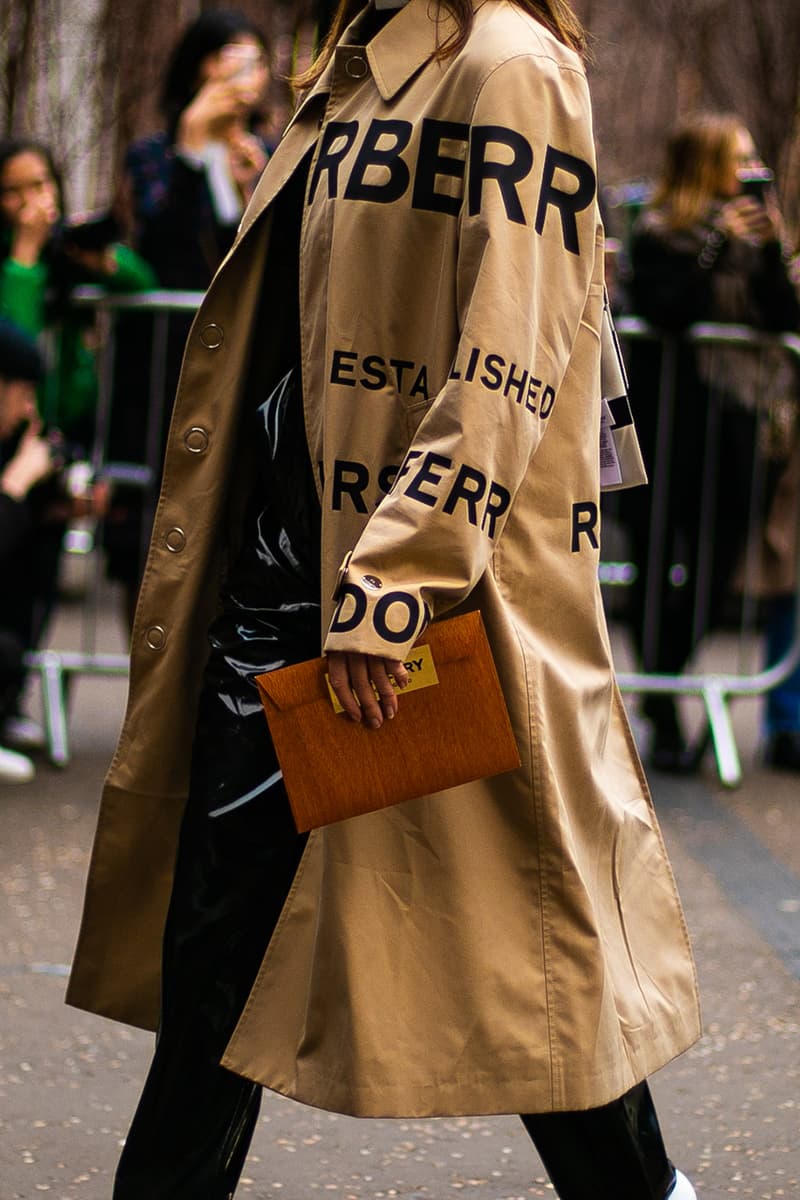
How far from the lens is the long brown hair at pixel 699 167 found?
6250 mm

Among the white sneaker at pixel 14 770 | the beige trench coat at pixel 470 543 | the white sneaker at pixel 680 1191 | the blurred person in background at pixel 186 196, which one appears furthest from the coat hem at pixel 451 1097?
the blurred person in background at pixel 186 196

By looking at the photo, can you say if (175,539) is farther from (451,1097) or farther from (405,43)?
(451,1097)

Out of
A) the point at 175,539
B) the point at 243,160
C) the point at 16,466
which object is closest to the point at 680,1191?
the point at 175,539

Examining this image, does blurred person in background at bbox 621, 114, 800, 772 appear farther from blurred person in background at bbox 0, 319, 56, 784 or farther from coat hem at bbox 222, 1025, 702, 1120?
coat hem at bbox 222, 1025, 702, 1120

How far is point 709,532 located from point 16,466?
226cm

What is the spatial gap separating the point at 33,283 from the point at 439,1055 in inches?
176

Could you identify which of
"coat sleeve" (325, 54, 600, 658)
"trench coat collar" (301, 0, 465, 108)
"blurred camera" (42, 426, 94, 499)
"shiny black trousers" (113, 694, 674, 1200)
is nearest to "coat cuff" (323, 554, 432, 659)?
"coat sleeve" (325, 54, 600, 658)

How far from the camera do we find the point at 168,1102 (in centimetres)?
244

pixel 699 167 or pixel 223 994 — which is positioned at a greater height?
pixel 699 167

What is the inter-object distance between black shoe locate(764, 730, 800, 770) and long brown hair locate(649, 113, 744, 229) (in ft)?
5.66

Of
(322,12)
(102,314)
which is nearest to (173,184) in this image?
(102,314)

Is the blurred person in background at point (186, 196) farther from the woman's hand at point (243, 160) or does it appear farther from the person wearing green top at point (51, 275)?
the person wearing green top at point (51, 275)

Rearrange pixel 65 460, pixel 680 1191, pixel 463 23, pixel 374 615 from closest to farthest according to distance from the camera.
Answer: pixel 374 615
pixel 463 23
pixel 680 1191
pixel 65 460

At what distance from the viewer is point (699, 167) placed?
6289mm
